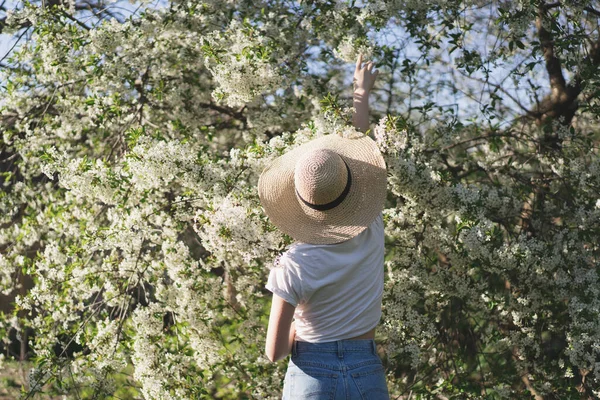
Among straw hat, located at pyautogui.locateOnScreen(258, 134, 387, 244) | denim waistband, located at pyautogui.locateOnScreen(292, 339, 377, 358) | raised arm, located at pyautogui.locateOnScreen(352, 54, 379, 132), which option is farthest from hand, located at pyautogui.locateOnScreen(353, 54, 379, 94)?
denim waistband, located at pyautogui.locateOnScreen(292, 339, 377, 358)

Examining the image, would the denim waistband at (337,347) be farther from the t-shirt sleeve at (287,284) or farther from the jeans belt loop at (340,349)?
the t-shirt sleeve at (287,284)

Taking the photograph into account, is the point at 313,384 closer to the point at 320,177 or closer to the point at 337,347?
the point at 337,347

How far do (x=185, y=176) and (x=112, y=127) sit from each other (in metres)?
1.66

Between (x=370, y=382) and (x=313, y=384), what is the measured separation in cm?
19

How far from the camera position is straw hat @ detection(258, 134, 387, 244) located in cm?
214

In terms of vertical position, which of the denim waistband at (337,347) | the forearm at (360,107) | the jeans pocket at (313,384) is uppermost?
the forearm at (360,107)

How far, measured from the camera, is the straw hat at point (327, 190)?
2.14 metres

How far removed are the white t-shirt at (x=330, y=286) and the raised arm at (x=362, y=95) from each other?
62 cm

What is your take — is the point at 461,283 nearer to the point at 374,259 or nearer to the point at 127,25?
the point at 374,259

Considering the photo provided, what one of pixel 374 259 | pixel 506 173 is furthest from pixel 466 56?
pixel 374 259

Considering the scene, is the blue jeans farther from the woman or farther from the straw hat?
the straw hat

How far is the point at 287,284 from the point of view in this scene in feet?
6.72

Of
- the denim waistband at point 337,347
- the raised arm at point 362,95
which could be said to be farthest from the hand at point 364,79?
the denim waistband at point 337,347

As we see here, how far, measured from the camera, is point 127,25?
3949 millimetres
